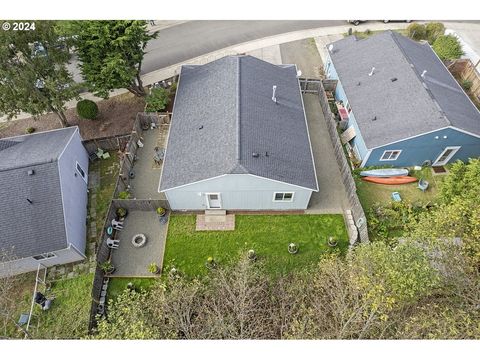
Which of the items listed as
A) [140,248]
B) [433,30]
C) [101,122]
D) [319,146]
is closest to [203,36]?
[101,122]

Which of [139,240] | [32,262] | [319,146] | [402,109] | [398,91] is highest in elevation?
[398,91]

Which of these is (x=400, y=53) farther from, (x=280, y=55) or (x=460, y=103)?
(x=280, y=55)

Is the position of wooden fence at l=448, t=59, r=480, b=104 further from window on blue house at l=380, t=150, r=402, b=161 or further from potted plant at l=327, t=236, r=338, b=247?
potted plant at l=327, t=236, r=338, b=247

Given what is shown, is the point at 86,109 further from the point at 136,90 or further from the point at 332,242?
the point at 332,242

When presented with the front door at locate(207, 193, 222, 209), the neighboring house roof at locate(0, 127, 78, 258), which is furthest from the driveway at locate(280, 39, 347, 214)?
the neighboring house roof at locate(0, 127, 78, 258)

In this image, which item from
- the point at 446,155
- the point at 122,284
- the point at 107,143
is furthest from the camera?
the point at 107,143

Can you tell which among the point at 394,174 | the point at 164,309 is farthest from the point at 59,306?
the point at 394,174

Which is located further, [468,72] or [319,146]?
[468,72]
